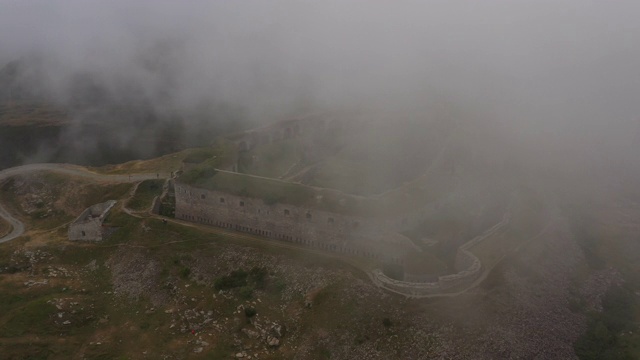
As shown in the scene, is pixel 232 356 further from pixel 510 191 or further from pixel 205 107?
pixel 205 107

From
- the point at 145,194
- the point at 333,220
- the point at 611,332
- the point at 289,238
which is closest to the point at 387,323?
the point at 333,220

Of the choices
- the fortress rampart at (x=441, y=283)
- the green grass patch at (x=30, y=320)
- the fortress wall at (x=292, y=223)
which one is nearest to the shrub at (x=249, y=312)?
the fortress wall at (x=292, y=223)

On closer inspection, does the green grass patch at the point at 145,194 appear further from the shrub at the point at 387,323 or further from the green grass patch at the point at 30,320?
the shrub at the point at 387,323

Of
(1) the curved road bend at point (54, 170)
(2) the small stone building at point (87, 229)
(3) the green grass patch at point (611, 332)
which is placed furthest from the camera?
(1) the curved road bend at point (54, 170)

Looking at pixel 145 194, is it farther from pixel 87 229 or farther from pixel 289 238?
pixel 289 238

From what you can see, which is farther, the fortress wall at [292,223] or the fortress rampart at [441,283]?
the fortress wall at [292,223]

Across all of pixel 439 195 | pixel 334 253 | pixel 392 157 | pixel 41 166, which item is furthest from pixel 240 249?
pixel 41 166

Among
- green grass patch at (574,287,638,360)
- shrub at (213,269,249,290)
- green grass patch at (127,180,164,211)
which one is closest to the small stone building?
green grass patch at (127,180,164,211)

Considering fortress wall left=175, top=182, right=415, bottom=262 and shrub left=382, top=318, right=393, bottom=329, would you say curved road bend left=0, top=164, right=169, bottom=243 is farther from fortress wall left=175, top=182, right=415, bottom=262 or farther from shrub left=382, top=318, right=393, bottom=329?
shrub left=382, top=318, right=393, bottom=329

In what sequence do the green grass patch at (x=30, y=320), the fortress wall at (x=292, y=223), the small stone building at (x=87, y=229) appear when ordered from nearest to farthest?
the green grass patch at (x=30, y=320) < the fortress wall at (x=292, y=223) < the small stone building at (x=87, y=229)
